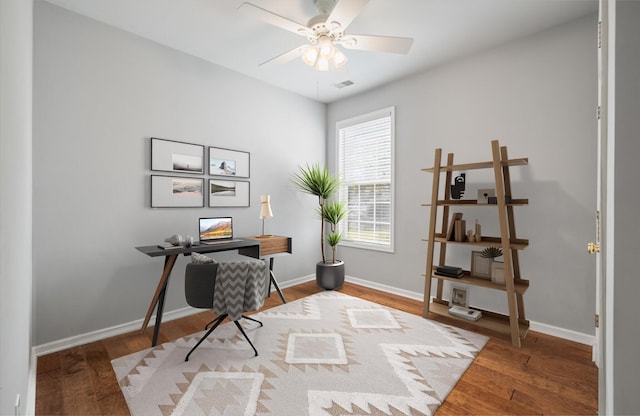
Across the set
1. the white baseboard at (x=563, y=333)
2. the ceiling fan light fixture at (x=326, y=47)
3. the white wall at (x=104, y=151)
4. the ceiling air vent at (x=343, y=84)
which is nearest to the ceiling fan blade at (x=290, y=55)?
the ceiling fan light fixture at (x=326, y=47)

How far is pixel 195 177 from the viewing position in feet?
10.4

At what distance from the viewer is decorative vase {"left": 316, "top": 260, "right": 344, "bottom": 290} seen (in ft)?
12.7

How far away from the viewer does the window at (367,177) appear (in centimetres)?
394

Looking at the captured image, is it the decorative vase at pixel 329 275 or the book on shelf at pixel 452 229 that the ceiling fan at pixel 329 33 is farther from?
the decorative vase at pixel 329 275

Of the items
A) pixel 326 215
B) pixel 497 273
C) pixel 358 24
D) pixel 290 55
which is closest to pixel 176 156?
pixel 290 55

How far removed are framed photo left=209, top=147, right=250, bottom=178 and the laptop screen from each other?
1.75 ft

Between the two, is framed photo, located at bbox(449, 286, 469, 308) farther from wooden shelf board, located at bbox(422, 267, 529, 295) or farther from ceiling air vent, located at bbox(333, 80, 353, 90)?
ceiling air vent, located at bbox(333, 80, 353, 90)

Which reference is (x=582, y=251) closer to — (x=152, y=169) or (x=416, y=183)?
(x=416, y=183)

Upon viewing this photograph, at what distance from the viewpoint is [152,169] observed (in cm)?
285

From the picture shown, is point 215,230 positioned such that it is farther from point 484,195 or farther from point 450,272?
point 484,195

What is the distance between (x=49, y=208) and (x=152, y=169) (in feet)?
2.72
